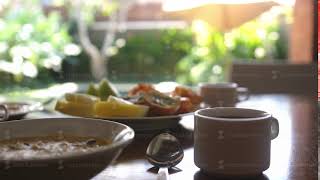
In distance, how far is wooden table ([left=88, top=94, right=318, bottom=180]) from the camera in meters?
0.83

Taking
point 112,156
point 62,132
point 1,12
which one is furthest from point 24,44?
point 112,156

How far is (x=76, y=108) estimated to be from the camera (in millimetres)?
1242

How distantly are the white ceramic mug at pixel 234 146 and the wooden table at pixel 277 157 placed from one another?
31 mm

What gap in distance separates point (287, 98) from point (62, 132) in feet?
4.09

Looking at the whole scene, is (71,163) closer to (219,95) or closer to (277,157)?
(277,157)

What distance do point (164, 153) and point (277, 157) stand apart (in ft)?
0.76

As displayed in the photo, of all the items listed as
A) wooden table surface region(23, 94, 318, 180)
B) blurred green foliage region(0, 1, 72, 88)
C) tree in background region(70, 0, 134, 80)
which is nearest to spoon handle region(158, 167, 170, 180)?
wooden table surface region(23, 94, 318, 180)

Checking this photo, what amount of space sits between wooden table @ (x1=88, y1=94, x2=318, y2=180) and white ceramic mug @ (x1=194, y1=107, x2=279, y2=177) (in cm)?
3

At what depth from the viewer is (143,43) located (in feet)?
10.2

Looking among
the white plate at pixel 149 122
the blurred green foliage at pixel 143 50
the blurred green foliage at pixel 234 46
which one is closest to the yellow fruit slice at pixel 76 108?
the white plate at pixel 149 122

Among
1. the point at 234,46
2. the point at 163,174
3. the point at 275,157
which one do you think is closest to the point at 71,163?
the point at 163,174

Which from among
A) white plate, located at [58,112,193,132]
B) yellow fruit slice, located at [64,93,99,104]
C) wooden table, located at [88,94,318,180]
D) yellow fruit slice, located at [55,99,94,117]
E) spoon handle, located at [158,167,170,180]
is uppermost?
yellow fruit slice, located at [64,93,99,104]

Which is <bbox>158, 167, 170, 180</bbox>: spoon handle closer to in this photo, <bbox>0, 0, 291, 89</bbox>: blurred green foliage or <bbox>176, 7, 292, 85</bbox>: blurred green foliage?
<bbox>0, 0, 291, 89</bbox>: blurred green foliage

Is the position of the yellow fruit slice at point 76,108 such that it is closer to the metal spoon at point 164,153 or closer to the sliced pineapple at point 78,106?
the sliced pineapple at point 78,106
